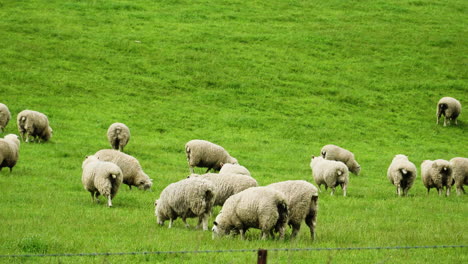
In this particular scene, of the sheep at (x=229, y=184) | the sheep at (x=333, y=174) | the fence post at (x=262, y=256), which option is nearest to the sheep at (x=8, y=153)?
the sheep at (x=229, y=184)

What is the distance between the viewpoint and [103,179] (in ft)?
53.9

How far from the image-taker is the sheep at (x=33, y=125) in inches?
1048

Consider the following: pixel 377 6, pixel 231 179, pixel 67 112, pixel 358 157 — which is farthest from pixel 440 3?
pixel 231 179

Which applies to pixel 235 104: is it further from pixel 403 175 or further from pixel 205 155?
pixel 403 175

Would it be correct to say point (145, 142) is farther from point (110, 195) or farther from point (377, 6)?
point (377, 6)

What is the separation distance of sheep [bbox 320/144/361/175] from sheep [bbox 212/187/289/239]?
45.3 ft

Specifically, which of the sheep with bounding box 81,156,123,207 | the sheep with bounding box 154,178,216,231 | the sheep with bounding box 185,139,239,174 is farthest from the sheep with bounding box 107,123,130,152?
the sheep with bounding box 154,178,216,231

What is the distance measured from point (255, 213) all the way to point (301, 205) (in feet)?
3.90

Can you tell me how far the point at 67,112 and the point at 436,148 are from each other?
18351 mm

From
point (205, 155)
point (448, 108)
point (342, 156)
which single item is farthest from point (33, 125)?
point (448, 108)

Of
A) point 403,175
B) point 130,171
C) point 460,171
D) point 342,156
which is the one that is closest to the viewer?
point 130,171

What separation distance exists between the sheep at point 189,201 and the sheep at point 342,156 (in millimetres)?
13381

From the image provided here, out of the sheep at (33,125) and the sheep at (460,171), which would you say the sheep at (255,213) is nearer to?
the sheep at (460,171)

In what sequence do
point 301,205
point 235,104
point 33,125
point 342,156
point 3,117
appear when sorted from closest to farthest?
point 301,205 → point 33,125 → point 342,156 → point 3,117 → point 235,104
